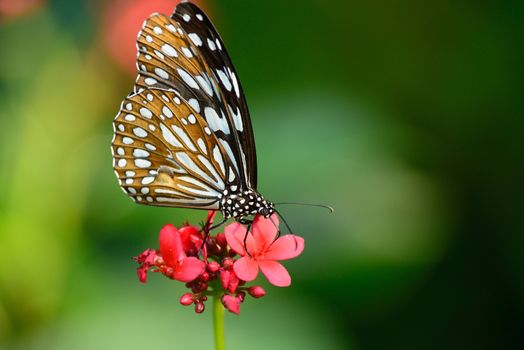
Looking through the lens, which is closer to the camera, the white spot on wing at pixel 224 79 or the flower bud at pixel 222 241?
the flower bud at pixel 222 241

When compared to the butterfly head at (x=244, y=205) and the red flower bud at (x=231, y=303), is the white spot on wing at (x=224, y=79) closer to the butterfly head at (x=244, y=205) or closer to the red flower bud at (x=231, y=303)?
the butterfly head at (x=244, y=205)

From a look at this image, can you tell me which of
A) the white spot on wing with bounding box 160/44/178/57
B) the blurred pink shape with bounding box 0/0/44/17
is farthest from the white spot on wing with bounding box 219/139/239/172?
the blurred pink shape with bounding box 0/0/44/17

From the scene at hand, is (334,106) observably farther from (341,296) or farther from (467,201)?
(341,296)

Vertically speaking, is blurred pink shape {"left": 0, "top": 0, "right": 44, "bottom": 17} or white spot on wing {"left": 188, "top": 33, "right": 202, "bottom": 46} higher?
blurred pink shape {"left": 0, "top": 0, "right": 44, "bottom": 17}

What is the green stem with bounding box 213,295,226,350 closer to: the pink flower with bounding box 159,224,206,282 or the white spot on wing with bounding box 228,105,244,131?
the pink flower with bounding box 159,224,206,282

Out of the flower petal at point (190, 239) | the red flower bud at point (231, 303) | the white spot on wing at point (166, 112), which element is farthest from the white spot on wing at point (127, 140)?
the red flower bud at point (231, 303)

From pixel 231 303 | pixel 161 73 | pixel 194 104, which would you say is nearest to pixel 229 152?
pixel 194 104

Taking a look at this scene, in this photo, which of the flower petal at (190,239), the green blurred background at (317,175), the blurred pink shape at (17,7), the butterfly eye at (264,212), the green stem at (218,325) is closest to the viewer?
the green stem at (218,325)

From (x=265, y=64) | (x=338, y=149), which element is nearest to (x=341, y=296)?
(x=338, y=149)
